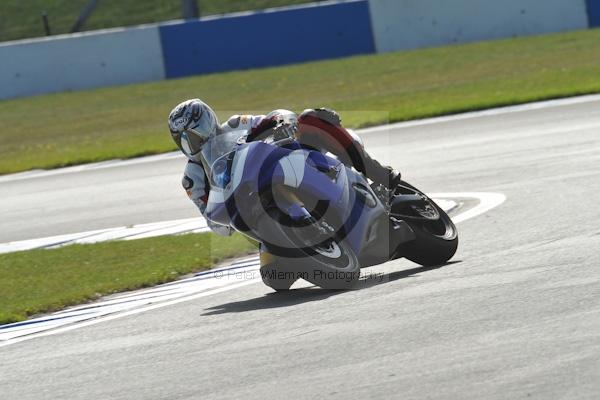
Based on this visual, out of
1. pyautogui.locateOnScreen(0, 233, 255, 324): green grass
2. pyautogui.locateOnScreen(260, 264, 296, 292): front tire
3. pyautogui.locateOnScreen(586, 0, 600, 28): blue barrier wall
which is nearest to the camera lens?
pyautogui.locateOnScreen(260, 264, 296, 292): front tire

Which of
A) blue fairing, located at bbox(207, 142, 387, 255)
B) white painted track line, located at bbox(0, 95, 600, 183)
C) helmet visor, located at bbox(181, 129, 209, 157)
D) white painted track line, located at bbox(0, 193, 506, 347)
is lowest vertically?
white painted track line, located at bbox(0, 95, 600, 183)

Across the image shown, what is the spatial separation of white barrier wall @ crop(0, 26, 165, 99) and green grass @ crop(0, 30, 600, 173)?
39 centimetres

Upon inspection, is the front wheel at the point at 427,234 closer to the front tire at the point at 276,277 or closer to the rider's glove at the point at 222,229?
the front tire at the point at 276,277

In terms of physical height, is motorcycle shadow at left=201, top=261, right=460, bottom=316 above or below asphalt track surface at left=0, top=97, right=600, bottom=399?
below

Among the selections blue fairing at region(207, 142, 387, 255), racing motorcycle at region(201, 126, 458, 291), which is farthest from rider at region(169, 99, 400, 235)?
blue fairing at region(207, 142, 387, 255)

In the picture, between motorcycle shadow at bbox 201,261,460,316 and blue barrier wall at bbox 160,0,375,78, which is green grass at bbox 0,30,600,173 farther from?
motorcycle shadow at bbox 201,261,460,316

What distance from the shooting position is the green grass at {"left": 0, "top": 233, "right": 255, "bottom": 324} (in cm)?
898

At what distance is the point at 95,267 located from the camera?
33.3ft

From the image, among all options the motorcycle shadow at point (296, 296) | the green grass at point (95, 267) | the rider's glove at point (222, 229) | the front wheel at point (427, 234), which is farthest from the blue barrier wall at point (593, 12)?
the rider's glove at point (222, 229)

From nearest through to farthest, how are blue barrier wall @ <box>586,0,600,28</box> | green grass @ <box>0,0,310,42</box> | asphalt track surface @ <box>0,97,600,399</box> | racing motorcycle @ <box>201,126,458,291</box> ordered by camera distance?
asphalt track surface @ <box>0,97,600,399</box> < racing motorcycle @ <box>201,126,458,291</box> < blue barrier wall @ <box>586,0,600,28</box> < green grass @ <box>0,0,310,42</box>

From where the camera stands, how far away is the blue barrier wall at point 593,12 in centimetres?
2573

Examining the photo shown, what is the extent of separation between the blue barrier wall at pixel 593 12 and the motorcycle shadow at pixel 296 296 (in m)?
19.1

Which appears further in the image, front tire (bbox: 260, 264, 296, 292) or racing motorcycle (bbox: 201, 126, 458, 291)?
front tire (bbox: 260, 264, 296, 292)

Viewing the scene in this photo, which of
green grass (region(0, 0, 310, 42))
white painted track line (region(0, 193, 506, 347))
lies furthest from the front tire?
green grass (region(0, 0, 310, 42))
